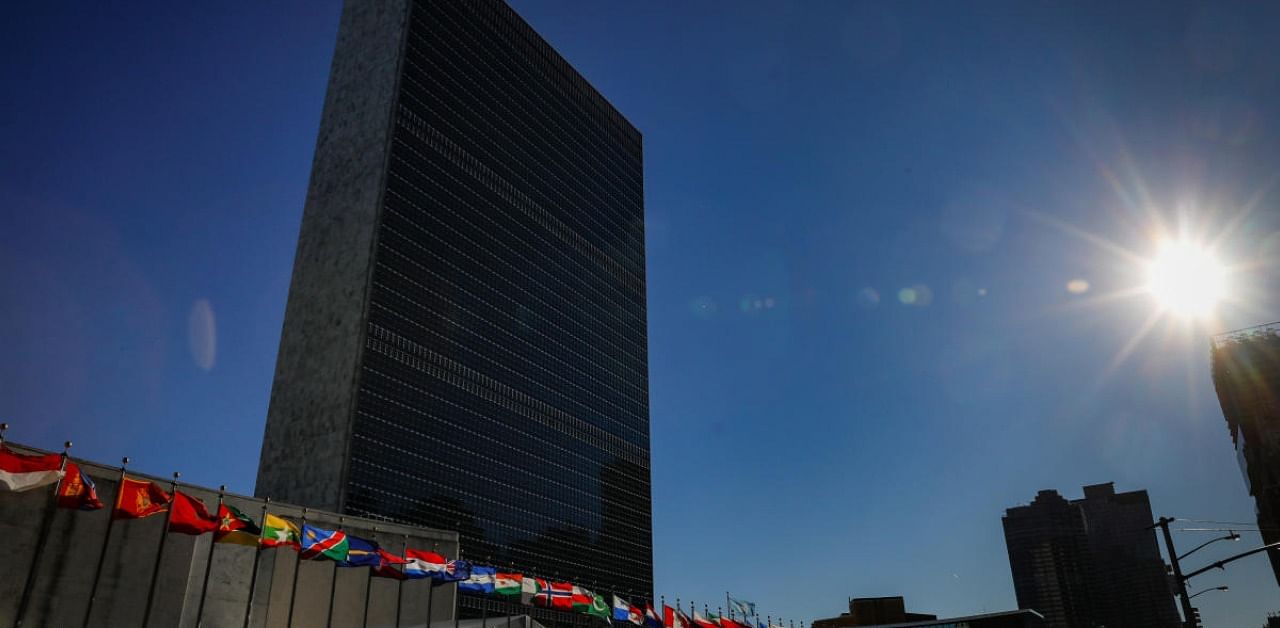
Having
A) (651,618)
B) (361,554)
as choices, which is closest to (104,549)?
(361,554)

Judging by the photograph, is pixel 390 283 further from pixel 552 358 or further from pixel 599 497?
pixel 599 497

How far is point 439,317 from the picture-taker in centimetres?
15762

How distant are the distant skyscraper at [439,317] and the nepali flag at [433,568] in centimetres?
8444

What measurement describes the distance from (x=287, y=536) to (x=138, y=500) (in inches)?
286

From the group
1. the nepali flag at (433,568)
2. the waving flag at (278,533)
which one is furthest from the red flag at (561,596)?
the waving flag at (278,533)

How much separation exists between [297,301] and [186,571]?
374 feet

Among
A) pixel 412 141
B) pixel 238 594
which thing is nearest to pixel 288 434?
pixel 412 141

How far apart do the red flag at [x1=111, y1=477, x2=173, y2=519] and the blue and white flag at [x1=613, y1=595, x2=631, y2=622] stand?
27.9 metres

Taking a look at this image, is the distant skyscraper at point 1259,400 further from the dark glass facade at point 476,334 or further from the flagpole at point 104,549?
the flagpole at point 104,549

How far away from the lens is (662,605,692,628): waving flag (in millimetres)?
58438

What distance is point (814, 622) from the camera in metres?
190

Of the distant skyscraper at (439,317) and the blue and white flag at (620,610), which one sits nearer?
the blue and white flag at (620,610)

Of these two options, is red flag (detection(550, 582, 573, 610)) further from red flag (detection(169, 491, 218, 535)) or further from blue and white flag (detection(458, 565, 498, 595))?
red flag (detection(169, 491, 218, 535))

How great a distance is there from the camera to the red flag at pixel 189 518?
39.9 meters
